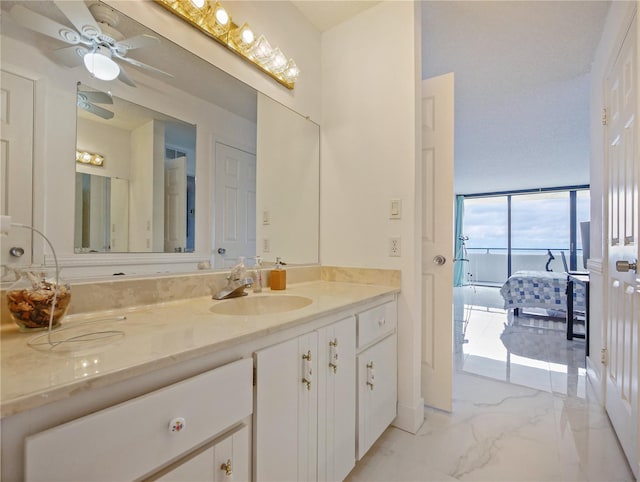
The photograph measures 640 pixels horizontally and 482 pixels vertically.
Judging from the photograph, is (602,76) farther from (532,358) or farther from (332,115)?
(532,358)

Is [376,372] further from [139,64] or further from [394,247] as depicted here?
[139,64]

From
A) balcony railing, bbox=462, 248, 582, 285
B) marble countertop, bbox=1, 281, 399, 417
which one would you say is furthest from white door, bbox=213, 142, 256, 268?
balcony railing, bbox=462, 248, 582, 285

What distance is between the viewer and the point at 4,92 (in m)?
0.83

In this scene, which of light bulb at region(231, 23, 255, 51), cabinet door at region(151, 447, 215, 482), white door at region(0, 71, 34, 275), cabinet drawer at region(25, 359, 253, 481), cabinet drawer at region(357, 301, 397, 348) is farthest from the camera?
light bulb at region(231, 23, 255, 51)

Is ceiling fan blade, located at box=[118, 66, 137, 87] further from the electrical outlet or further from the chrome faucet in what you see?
the electrical outlet

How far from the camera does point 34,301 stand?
2.44 feet

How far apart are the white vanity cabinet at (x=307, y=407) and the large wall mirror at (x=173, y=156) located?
2.09 feet

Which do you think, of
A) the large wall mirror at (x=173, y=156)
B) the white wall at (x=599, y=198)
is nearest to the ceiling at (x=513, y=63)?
the white wall at (x=599, y=198)

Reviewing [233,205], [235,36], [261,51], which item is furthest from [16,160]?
[261,51]

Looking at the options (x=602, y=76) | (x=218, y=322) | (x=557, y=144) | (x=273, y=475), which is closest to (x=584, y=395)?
(x=602, y=76)

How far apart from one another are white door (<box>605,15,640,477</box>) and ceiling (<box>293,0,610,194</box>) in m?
0.51

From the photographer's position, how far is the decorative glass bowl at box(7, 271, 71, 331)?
74cm

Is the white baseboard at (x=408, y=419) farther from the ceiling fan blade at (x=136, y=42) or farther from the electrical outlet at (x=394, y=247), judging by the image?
the ceiling fan blade at (x=136, y=42)

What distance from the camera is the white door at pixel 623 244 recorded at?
1347mm
